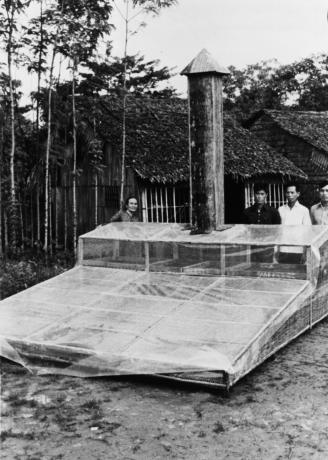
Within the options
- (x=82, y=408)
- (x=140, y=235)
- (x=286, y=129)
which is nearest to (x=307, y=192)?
(x=286, y=129)

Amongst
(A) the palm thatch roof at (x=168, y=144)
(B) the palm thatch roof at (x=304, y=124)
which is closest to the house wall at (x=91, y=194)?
(A) the palm thatch roof at (x=168, y=144)

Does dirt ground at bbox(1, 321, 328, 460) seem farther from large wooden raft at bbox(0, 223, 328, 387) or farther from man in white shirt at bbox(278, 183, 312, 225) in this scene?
man in white shirt at bbox(278, 183, 312, 225)

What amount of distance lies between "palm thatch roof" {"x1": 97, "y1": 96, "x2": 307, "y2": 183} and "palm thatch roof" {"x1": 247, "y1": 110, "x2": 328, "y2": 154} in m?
4.06

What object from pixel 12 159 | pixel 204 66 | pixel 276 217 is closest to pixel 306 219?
pixel 276 217

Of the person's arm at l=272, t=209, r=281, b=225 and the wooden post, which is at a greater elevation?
the wooden post

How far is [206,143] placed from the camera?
7.51 meters

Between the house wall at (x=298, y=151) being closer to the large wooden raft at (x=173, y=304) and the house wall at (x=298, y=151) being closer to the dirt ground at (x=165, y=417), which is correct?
the large wooden raft at (x=173, y=304)

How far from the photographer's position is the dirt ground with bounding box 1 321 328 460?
391 centimetres

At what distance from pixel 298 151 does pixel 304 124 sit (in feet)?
5.88

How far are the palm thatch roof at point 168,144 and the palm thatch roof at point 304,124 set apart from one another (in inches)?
160

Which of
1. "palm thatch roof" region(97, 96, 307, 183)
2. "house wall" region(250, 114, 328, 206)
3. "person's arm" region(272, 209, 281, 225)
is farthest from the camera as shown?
"house wall" region(250, 114, 328, 206)

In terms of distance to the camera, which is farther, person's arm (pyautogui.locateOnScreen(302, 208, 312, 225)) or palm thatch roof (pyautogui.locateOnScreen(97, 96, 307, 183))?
palm thatch roof (pyautogui.locateOnScreen(97, 96, 307, 183))

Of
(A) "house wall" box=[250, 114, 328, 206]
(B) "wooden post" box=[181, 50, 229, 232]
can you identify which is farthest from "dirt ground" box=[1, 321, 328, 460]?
(A) "house wall" box=[250, 114, 328, 206]

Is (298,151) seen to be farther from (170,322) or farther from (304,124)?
(170,322)
